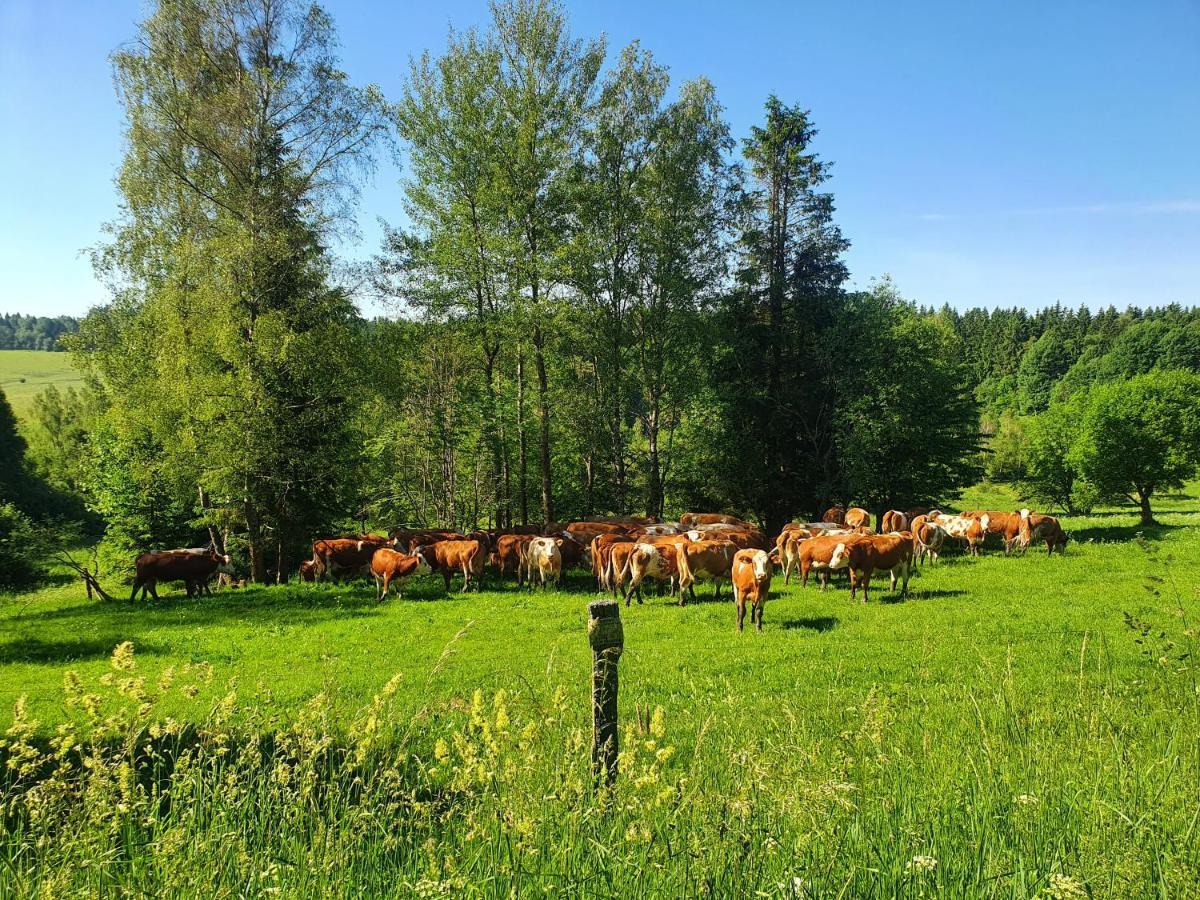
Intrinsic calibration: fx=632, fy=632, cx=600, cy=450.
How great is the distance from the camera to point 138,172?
20.9 metres

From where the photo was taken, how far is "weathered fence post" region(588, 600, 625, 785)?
12.0 feet

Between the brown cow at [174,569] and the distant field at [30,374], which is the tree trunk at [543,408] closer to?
the brown cow at [174,569]

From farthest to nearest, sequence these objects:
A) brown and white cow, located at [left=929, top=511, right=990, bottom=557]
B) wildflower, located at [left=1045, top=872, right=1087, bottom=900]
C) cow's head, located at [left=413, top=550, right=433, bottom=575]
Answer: brown and white cow, located at [left=929, top=511, right=990, bottom=557]
cow's head, located at [left=413, top=550, right=433, bottom=575]
wildflower, located at [left=1045, top=872, right=1087, bottom=900]

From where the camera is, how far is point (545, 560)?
1847 cm

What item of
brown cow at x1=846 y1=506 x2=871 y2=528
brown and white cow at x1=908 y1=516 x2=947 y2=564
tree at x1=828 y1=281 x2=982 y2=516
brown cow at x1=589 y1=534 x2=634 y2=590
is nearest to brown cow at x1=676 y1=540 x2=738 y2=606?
brown cow at x1=589 y1=534 x2=634 y2=590

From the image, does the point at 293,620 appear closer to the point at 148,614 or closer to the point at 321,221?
the point at 148,614

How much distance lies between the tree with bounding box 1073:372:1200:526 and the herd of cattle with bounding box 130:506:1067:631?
16.9m

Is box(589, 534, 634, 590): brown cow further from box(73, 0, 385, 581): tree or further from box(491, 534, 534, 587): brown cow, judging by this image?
box(73, 0, 385, 581): tree

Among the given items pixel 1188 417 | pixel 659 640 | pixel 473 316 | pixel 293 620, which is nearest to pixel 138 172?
pixel 473 316

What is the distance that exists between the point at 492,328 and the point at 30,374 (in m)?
143

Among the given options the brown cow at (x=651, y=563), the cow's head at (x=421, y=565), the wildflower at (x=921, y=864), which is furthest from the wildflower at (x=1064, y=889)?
the cow's head at (x=421, y=565)

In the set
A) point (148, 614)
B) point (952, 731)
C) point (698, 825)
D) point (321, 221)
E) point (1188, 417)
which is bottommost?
point (148, 614)

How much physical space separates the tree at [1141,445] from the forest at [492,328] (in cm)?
20

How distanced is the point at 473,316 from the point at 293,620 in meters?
12.2
